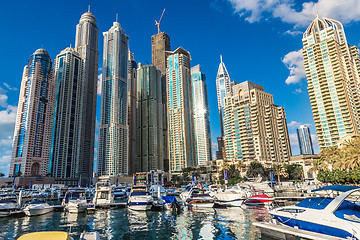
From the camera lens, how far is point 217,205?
37.7 m

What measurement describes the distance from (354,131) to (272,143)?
4948 centimetres

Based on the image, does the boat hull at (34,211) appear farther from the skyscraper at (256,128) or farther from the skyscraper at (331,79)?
the skyscraper at (331,79)

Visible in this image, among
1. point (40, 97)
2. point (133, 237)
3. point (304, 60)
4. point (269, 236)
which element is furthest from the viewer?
point (40, 97)

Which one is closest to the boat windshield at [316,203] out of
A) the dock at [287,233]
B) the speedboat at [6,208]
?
the dock at [287,233]

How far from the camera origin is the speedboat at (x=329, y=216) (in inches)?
544

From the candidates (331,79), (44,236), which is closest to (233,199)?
(44,236)

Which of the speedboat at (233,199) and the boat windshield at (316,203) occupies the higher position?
the boat windshield at (316,203)

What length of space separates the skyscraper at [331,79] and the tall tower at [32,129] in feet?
671

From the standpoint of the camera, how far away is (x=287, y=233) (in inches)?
636

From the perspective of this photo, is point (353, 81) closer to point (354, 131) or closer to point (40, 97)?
point (354, 131)

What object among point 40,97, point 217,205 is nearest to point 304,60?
point 217,205

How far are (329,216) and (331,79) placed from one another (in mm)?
135939

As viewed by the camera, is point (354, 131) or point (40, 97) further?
point (40, 97)

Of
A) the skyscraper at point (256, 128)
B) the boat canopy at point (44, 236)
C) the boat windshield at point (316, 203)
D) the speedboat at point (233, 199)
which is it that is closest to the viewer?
the boat canopy at point (44, 236)
